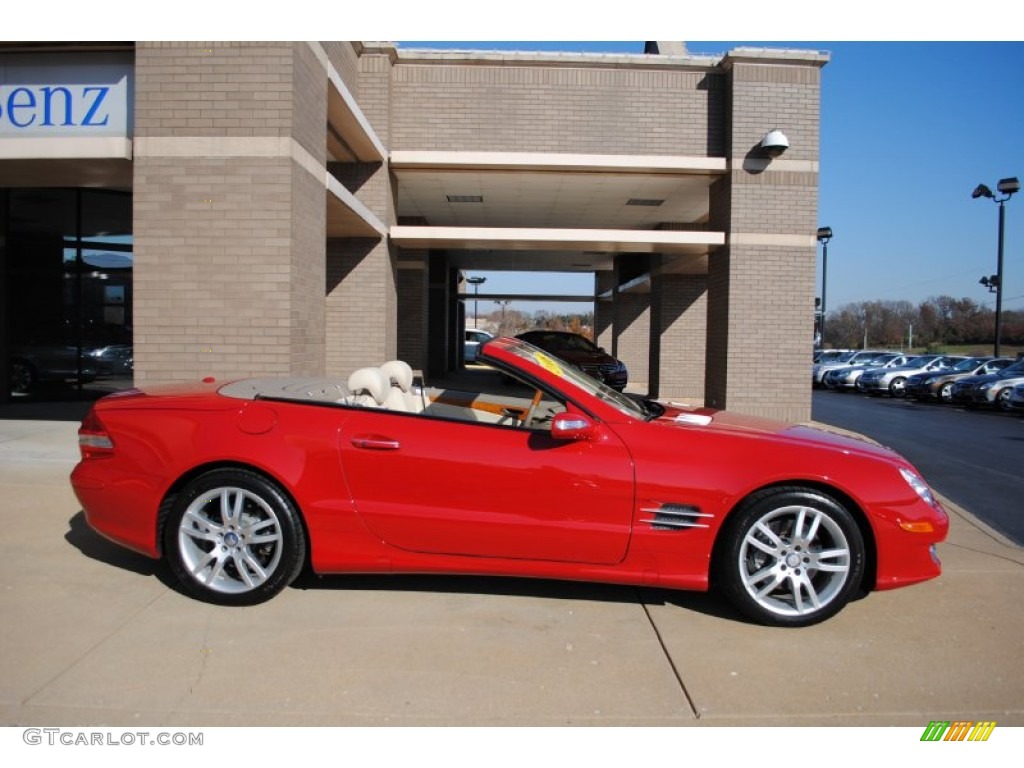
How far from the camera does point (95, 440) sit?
430 cm

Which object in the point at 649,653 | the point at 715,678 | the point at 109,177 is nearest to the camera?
the point at 715,678

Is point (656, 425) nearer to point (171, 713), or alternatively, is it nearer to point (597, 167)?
point (171, 713)

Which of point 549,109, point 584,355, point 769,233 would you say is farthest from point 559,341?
point 769,233

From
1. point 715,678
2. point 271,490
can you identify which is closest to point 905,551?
point 715,678

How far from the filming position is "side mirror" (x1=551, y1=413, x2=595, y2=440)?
152 inches

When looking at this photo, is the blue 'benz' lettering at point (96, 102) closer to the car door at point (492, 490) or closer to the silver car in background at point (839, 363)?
the car door at point (492, 490)

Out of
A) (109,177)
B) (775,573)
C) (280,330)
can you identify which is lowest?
(775,573)

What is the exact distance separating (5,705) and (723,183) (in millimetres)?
11603

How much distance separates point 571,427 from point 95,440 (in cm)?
264

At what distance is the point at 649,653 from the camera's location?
3.57 metres

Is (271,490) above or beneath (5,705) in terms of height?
above

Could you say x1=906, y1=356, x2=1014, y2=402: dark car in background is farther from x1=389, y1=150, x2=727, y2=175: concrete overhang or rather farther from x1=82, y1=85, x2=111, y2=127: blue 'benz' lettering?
x1=82, y1=85, x2=111, y2=127: blue 'benz' lettering

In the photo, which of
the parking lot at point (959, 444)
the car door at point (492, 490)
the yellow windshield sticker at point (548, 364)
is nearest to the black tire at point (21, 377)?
the car door at point (492, 490)
